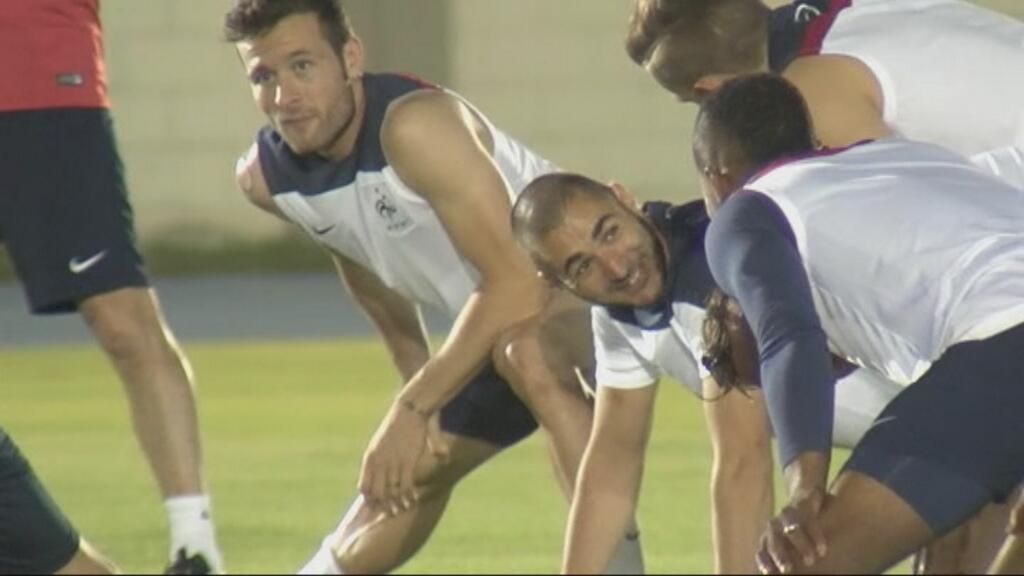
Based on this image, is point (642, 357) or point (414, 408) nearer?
point (642, 357)

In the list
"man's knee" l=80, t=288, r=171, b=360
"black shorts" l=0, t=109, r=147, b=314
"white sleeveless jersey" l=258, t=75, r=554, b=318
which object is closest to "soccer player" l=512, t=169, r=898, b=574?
"white sleeveless jersey" l=258, t=75, r=554, b=318

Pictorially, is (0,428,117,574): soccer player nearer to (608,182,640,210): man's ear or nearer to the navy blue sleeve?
(608,182,640,210): man's ear

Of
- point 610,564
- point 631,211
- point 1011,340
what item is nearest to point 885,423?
point 1011,340

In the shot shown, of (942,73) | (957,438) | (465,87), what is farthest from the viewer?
(465,87)

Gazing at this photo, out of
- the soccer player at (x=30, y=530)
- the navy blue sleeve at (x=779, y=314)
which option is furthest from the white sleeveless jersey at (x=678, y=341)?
the soccer player at (x=30, y=530)

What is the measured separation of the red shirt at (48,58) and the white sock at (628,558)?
1.38 meters

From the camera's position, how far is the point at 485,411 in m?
5.78

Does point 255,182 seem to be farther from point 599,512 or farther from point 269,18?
point 599,512

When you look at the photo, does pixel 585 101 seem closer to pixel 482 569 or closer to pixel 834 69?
pixel 482 569

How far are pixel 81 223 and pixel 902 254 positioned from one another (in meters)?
2.22

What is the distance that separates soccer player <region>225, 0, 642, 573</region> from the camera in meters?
5.26

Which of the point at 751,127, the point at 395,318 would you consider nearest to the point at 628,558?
the point at 395,318

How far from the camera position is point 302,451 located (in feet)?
28.2

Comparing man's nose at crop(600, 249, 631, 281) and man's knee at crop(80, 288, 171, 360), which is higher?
man's nose at crop(600, 249, 631, 281)
